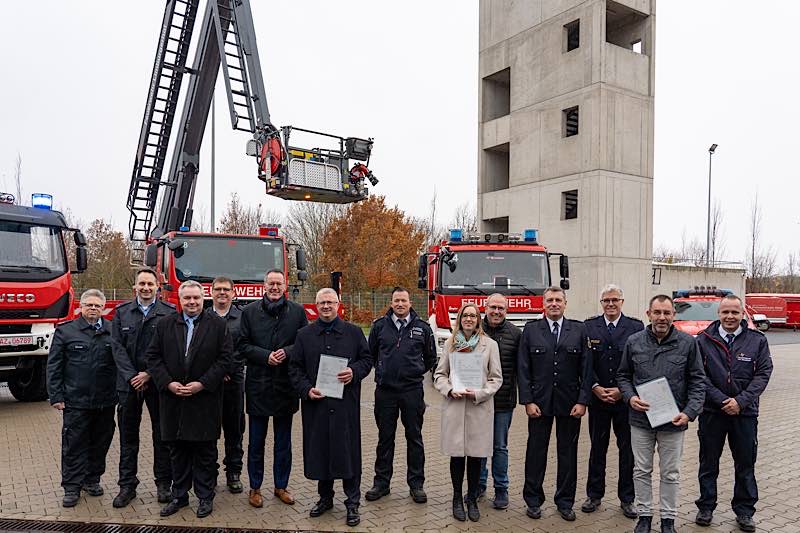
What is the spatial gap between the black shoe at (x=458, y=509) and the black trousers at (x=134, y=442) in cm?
241

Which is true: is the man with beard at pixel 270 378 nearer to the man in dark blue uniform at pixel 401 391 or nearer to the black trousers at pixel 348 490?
the black trousers at pixel 348 490

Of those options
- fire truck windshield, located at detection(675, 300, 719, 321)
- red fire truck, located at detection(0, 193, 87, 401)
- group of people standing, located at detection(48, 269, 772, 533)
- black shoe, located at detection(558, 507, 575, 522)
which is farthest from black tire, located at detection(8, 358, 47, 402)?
fire truck windshield, located at detection(675, 300, 719, 321)

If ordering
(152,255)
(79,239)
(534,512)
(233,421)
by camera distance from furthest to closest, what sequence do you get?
(152,255)
(79,239)
(233,421)
(534,512)

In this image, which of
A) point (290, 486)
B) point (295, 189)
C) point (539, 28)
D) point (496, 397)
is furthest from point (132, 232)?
point (539, 28)

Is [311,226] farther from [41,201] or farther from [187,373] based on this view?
[187,373]

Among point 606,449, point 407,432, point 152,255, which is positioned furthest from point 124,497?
point 152,255

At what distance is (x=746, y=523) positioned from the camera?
16.1 ft

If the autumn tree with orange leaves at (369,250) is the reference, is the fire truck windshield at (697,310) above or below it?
below

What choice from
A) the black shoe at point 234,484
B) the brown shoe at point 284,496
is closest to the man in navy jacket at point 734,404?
the brown shoe at point 284,496

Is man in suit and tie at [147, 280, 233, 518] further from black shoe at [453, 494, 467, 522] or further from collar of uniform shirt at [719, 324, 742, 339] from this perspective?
collar of uniform shirt at [719, 324, 742, 339]

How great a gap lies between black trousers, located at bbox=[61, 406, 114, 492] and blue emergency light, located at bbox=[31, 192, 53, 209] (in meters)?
5.66

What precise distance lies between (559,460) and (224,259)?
761 centimetres

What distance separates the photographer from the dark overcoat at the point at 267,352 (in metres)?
5.41

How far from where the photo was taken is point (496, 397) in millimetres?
5375
